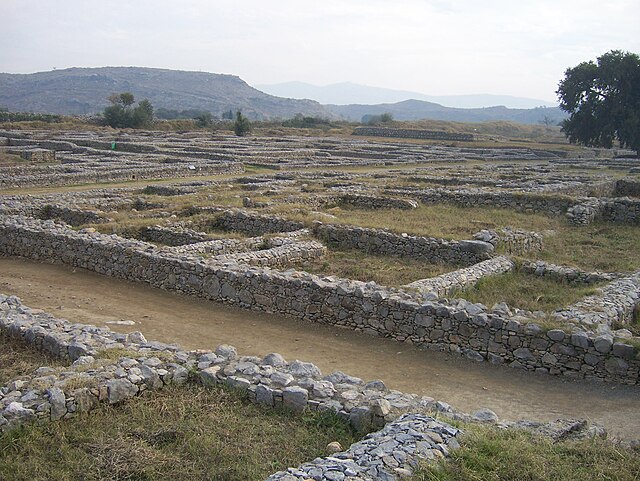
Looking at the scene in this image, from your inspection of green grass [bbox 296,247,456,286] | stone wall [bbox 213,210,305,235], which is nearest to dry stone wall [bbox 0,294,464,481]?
green grass [bbox 296,247,456,286]

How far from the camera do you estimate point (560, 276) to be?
12711mm

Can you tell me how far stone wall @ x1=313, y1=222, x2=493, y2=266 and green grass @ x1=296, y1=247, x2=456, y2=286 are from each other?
31 cm

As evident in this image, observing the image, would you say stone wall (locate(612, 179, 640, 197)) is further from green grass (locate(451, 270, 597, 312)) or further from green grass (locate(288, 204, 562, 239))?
green grass (locate(451, 270, 597, 312))

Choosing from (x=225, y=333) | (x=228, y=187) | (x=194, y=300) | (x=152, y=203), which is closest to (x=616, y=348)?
(x=225, y=333)

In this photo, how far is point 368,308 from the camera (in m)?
10.1

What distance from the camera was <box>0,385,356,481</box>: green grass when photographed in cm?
527

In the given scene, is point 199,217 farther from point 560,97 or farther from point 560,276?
point 560,97

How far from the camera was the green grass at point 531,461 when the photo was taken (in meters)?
4.76

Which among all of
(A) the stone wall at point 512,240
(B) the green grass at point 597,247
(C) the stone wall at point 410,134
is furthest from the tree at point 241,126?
(A) the stone wall at point 512,240

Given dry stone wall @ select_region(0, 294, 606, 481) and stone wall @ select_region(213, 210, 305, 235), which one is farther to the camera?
stone wall @ select_region(213, 210, 305, 235)

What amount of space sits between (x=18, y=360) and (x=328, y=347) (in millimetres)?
4427

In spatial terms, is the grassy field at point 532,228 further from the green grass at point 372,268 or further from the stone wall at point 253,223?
the green grass at point 372,268

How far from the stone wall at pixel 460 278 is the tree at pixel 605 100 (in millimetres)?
45776

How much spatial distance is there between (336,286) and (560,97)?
54515mm
